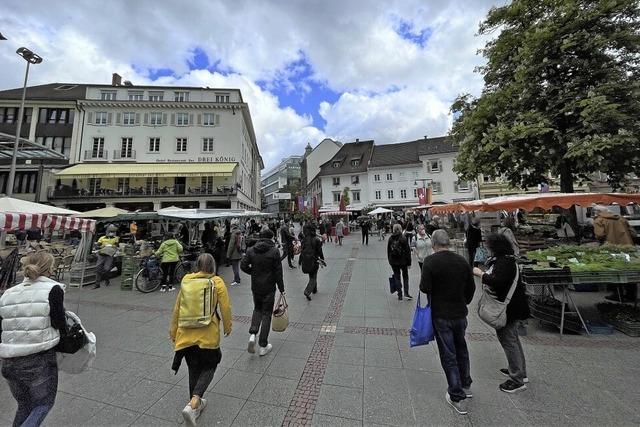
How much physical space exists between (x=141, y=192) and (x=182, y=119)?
9.12 metres

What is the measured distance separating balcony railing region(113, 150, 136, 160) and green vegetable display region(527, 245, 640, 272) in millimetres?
34294

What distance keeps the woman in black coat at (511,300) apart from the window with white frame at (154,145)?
1326 inches

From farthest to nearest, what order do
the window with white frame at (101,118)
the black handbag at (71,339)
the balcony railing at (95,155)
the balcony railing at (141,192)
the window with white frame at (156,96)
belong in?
1. the window with white frame at (156,96)
2. the window with white frame at (101,118)
3. the balcony railing at (95,155)
4. the balcony railing at (141,192)
5. the black handbag at (71,339)

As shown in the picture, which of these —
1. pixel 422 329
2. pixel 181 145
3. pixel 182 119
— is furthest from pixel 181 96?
pixel 422 329

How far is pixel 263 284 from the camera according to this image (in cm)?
418

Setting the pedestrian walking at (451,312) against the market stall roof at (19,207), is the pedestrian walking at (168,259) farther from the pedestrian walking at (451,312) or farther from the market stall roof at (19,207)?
the pedestrian walking at (451,312)

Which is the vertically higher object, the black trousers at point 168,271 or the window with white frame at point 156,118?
the window with white frame at point 156,118

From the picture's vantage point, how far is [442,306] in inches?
115

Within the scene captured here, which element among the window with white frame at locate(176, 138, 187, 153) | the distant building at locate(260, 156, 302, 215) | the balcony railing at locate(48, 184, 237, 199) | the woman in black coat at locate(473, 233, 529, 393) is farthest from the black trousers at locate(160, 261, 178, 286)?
the distant building at locate(260, 156, 302, 215)

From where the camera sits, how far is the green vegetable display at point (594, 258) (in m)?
4.72

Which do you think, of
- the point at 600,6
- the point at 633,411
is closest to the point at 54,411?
the point at 633,411

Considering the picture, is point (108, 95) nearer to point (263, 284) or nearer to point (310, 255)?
point (310, 255)

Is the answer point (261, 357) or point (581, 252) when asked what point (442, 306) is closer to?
point (261, 357)

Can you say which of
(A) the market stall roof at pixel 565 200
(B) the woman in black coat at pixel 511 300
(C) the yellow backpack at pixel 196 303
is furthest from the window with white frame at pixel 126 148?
(B) the woman in black coat at pixel 511 300
